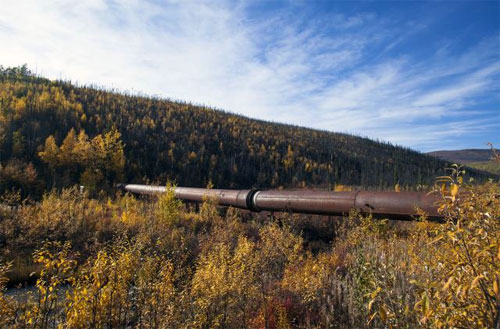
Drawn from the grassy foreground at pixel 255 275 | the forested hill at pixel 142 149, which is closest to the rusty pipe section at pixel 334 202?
the grassy foreground at pixel 255 275

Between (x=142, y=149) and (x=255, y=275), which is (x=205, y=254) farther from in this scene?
(x=142, y=149)

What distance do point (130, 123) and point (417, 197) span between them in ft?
174

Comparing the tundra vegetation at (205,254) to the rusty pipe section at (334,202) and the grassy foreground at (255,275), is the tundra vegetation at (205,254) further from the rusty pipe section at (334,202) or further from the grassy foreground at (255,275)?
the rusty pipe section at (334,202)

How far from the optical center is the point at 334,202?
870 cm

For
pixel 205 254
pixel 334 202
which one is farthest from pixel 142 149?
pixel 334 202

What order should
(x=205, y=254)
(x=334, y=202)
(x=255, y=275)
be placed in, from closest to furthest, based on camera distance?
(x=255, y=275), (x=205, y=254), (x=334, y=202)

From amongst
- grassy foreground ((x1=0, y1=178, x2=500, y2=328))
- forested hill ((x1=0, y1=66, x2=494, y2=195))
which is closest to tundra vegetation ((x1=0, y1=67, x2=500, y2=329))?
grassy foreground ((x1=0, y1=178, x2=500, y2=328))

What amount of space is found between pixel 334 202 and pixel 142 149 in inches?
1585

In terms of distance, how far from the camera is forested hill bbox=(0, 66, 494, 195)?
3019cm

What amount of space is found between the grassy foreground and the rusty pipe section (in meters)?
0.39

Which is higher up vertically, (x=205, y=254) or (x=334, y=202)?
(x=334, y=202)

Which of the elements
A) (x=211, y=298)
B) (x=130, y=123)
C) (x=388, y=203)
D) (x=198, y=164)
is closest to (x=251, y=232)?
(x=388, y=203)

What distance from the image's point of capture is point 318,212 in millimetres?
9211

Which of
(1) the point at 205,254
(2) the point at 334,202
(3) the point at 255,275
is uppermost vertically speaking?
(2) the point at 334,202
